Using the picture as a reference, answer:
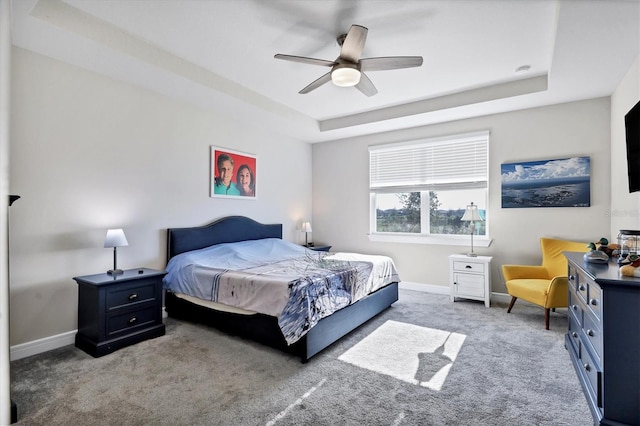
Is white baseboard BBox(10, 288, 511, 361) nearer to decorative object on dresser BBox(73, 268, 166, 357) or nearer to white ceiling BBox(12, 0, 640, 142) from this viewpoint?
decorative object on dresser BBox(73, 268, 166, 357)

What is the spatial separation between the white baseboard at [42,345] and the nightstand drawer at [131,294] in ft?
2.06

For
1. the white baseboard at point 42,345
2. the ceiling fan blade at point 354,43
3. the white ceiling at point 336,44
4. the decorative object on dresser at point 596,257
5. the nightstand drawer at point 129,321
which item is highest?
the white ceiling at point 336,44

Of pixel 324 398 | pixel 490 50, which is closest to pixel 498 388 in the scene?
pixel 324 398

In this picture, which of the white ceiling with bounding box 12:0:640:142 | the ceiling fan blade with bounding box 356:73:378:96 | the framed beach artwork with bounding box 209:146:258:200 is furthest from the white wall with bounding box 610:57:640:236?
the framed beach artwork with bounding box 209:146:258:200

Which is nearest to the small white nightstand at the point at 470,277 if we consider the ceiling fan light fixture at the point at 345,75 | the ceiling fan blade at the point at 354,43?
the ceiling fan light fixture at the point at 345,75

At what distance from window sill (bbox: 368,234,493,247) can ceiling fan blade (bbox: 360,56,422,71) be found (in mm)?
2966

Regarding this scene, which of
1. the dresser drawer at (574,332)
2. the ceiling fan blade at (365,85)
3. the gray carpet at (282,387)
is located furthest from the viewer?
the ceiling fan blade at (365,85)

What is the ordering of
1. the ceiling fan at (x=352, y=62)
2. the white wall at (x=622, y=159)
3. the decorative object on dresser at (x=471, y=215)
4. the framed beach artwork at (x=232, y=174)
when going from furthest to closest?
the framed beach artwork at (x=232, y=174) < the decorative object on dresser at (x=471, y=215) < the white wall at (x=622, y=159) < the ceiling fan at (x=352, y=62)

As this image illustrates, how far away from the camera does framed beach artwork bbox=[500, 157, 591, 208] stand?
157 inches

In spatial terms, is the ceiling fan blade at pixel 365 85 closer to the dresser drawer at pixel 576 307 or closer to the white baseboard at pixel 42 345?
the dresser drawer at pixel 576 307

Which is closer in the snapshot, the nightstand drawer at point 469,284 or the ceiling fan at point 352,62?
the ceiling fan at point 352,62

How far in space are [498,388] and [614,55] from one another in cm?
297

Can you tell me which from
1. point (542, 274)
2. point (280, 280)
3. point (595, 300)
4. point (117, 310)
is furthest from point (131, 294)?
point (542, 274)

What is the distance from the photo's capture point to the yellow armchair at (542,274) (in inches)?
138
